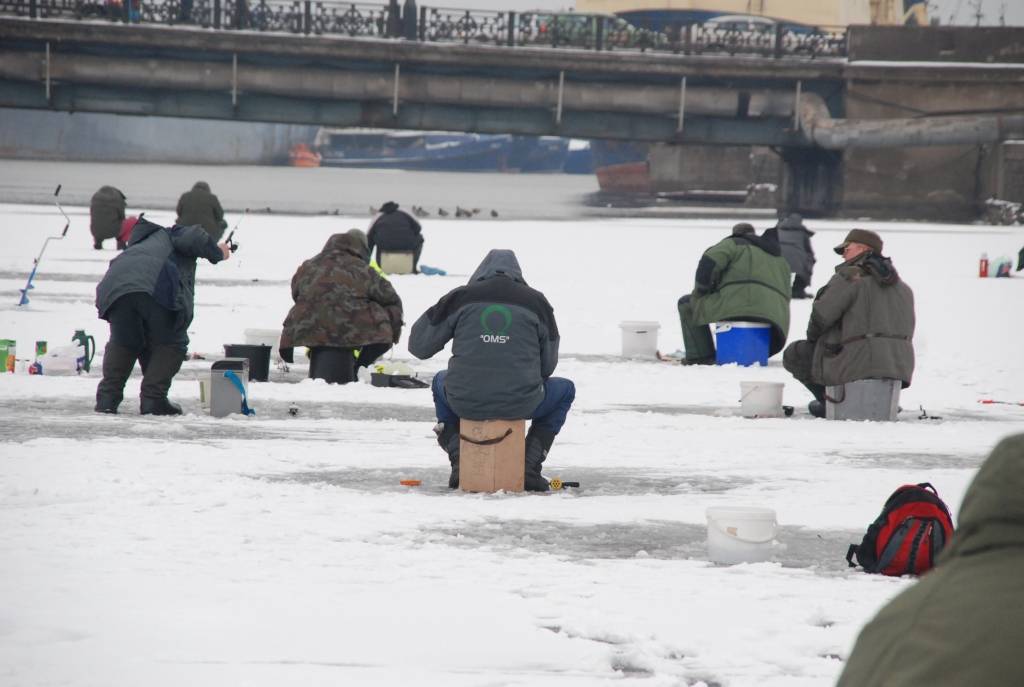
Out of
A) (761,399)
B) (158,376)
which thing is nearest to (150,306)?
(158,376)

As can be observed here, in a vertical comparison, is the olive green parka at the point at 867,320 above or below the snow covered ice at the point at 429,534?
above

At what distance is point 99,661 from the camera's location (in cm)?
541

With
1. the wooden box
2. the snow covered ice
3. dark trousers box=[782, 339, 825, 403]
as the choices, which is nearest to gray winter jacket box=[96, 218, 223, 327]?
the snow covered ice

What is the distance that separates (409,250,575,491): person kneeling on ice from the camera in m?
8.61

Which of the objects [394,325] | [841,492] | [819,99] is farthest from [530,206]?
[841,492]

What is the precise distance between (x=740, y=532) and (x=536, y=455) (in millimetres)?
2112

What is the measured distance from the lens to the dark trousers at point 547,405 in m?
8.95

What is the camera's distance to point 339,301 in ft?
43.1

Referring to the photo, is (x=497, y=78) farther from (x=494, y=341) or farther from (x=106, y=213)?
(x=494, y=341)

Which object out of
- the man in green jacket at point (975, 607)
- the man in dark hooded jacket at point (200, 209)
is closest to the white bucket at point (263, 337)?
the man in green jacket at point (975, 607)

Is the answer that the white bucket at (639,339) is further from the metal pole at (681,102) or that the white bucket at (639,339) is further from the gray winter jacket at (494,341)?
the metal pole at (681,102)

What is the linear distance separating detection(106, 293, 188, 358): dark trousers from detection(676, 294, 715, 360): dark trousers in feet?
18.7

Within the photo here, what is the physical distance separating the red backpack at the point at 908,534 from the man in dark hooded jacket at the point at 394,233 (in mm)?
18514

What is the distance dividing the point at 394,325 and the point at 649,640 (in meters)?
8.05
